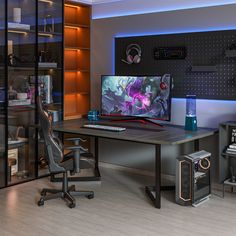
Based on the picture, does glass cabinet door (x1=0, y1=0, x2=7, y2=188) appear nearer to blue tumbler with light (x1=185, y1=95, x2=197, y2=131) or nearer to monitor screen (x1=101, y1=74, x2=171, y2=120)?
monitor screen (x1=101, y1=74, x2=171, y2=120)

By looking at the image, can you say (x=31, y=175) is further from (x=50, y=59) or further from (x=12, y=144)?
(x=50, y=59)

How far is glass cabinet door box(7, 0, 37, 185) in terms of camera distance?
15.4ft

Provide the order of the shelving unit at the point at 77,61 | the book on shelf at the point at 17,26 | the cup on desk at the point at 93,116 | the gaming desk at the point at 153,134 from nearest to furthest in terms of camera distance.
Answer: the gaming desk at the point at 153,134
the book on shelf at the point at 17,26
the cup on desk at the point at 93,116
the shelving unit at the point at 77,61

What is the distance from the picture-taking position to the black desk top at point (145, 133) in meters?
3.90

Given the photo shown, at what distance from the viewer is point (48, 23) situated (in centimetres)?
514

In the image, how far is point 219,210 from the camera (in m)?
3.96

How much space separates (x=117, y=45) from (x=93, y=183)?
1851mm

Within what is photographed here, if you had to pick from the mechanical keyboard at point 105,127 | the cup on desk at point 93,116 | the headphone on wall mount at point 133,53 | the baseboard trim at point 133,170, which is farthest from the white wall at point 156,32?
the mechanical keyboard at point 105,127

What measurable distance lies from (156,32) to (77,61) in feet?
4.62

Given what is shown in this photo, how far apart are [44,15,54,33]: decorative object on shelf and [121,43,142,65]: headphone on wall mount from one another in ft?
3.29

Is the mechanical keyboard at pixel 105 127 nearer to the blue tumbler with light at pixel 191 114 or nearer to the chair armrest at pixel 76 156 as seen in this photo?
the chair armrest at pixel 76 156

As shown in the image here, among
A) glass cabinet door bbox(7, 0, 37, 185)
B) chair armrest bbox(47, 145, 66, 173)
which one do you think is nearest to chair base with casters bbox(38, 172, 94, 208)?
chair armrest bbox(47, 145, 66, 173)

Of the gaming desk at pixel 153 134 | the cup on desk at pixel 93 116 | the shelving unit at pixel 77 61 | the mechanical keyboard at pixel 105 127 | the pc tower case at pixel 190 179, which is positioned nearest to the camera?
the gaming desk at pixel 153 134

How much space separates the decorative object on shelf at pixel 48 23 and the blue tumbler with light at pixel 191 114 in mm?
1940
